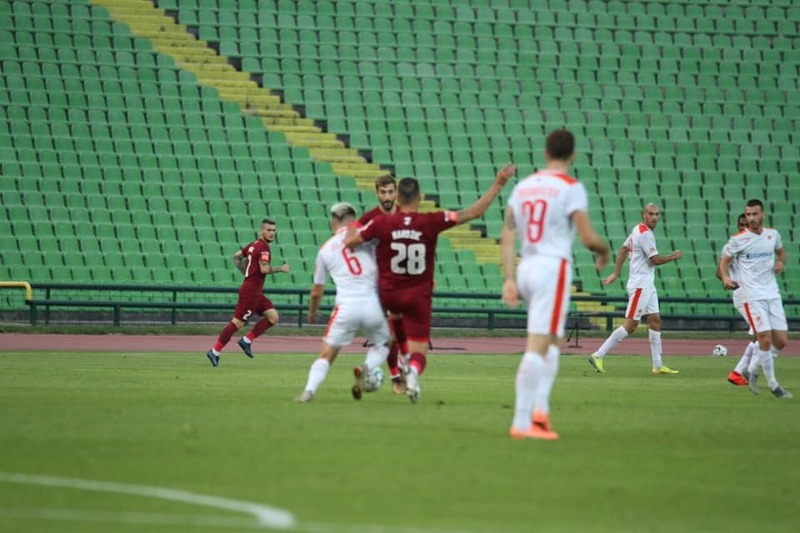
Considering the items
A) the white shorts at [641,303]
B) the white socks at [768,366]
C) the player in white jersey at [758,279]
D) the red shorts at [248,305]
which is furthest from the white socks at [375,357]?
the red shorts at [248,305]

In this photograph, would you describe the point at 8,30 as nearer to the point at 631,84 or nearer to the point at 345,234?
the point at 631,84

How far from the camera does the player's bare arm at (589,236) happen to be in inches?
413

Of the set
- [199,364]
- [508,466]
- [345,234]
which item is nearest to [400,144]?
[199,364]

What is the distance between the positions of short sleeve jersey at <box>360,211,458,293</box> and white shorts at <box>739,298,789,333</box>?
4.52m

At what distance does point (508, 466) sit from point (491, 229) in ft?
93.2

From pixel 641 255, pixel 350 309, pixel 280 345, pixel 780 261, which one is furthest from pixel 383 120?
pixel 350 309

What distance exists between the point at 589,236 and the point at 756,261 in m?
7.38

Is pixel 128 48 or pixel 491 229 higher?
pixel 128 48

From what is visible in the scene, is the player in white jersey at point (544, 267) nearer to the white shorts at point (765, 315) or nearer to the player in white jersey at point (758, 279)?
the player in white jersey at point (758, 279)

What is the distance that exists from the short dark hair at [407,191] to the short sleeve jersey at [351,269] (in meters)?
0.58

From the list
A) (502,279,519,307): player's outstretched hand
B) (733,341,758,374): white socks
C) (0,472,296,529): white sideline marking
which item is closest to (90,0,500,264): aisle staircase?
(733,341,758,374): white socks

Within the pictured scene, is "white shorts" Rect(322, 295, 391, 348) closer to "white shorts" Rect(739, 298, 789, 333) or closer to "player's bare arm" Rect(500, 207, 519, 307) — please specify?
"player's bare arm" Rect(500, 207, 519, 307)

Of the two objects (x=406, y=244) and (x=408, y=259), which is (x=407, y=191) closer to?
(x=406, y=244)

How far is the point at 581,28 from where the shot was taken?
4391 cm
